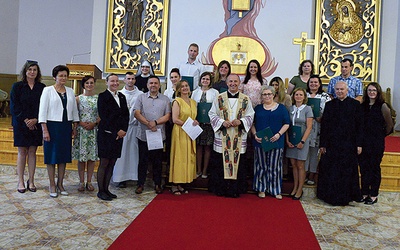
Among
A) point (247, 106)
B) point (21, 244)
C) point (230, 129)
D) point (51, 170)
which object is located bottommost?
point (21, 244)

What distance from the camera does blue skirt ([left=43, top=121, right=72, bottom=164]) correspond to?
393 cm

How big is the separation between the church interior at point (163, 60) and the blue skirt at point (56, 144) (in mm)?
426

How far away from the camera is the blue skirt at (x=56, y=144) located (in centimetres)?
393

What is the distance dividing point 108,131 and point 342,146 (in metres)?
2.54

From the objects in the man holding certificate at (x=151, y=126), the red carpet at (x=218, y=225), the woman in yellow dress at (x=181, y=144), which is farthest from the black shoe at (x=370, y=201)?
the man holding certificate at (x=151, y=126)

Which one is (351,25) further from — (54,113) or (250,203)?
(54,113)

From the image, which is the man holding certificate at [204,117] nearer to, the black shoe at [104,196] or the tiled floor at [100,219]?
the tiled floor at [100,219]

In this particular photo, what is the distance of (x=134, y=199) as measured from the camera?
4035 millimetres

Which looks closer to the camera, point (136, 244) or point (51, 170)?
point (136, 244)

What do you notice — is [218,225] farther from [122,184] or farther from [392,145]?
[392,145]

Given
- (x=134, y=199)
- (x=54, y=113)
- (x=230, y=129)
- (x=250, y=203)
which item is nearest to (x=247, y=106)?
(x=230, y=129)

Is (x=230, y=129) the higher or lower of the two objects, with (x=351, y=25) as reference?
lower

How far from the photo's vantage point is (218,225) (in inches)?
127

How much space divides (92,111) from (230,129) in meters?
1.56
